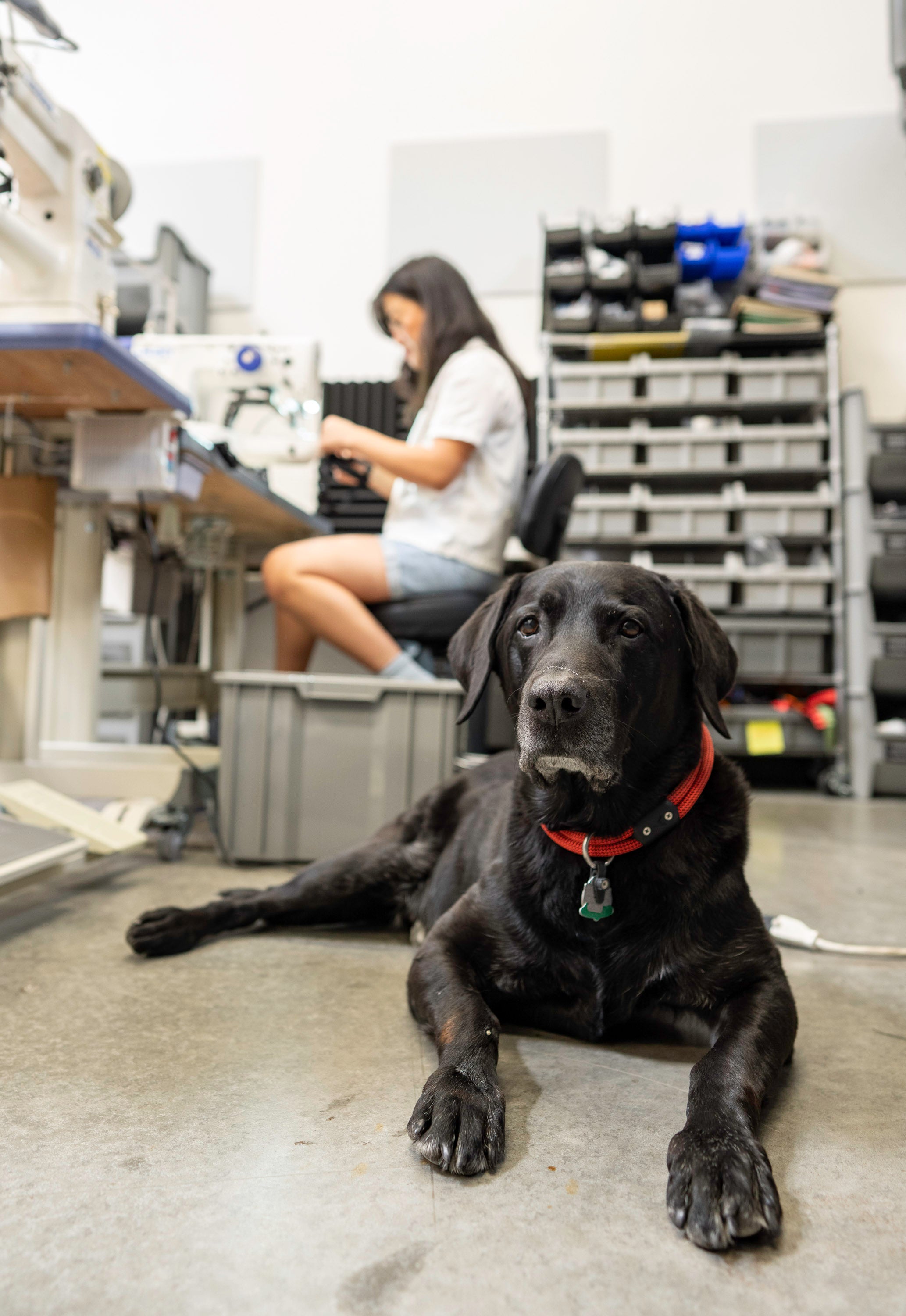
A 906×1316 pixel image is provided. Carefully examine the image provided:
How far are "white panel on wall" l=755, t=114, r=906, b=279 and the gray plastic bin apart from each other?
3.95 meters

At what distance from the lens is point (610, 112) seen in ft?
15.6

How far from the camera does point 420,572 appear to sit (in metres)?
2.12

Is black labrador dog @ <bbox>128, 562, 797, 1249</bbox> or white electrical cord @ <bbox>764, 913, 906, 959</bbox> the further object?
white electrical cord @ <bbox>764, 913, 906, 959</bbox>

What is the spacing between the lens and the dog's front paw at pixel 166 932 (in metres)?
1.37

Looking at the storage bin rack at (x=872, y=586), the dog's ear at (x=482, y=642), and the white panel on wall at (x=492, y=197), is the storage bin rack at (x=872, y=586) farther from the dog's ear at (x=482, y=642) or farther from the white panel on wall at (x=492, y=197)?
the dog's ear at (x=482, y=642)

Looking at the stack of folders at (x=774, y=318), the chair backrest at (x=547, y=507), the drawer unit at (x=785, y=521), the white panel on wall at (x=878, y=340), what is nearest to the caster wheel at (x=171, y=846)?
the chair backrest at (x=547, y=507)

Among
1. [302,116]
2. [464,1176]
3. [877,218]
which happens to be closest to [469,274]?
[302,116]

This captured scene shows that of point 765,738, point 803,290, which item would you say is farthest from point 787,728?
point 803,290

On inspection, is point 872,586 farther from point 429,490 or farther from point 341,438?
point 341,438

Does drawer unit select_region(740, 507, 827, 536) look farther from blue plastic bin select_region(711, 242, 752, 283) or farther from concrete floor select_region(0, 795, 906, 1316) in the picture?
concrete floor select_region(0, 795, 906, 1316)

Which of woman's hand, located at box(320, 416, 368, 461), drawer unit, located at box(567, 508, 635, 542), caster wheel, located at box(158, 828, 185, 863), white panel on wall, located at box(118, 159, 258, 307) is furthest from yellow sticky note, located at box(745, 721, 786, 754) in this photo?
white panel on wall, located at box(118, 159, 258, 307)

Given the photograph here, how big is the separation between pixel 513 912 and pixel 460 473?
1.34 meters

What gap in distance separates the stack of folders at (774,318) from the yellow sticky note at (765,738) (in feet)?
6.04

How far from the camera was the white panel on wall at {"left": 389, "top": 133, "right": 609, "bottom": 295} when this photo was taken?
4.79 meters
